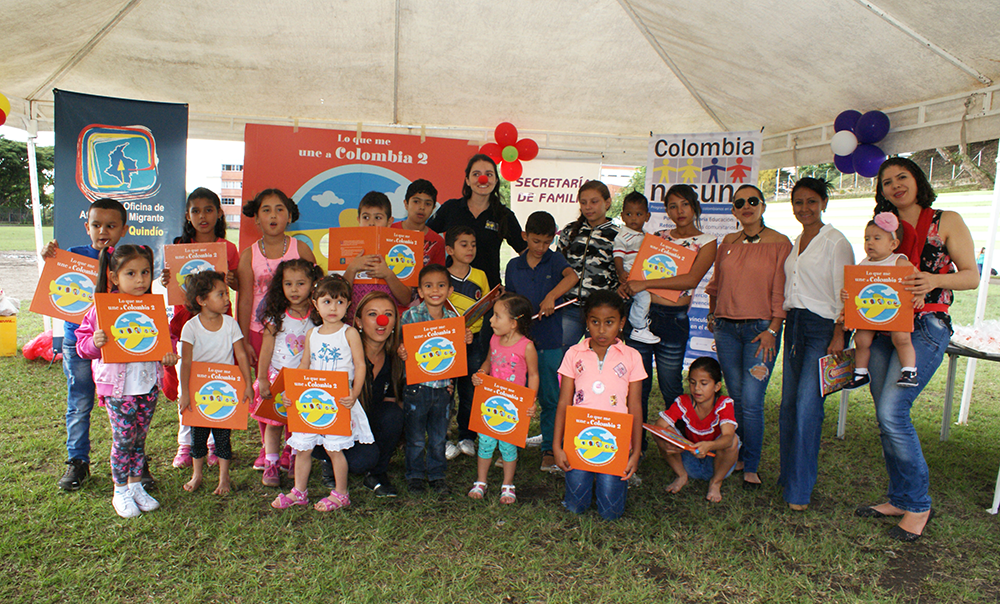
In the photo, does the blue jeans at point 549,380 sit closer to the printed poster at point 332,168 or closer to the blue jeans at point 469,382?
the blue jeans at point 469,382

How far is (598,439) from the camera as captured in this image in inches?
121

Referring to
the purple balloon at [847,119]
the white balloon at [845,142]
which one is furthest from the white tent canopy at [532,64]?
Answer: the white balloon at [845,142]

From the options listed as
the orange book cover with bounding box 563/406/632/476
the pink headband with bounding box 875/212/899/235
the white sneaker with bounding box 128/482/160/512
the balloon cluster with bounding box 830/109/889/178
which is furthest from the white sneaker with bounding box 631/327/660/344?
the white sneaker with bounding box 128/482/160/512

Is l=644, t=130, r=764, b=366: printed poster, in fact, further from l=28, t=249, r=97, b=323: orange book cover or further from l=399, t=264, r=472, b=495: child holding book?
l=28, t=249, r=97, b=323: orange book cover

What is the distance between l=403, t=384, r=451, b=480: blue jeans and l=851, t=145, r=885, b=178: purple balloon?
3.62 meters

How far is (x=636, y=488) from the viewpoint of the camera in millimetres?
3674

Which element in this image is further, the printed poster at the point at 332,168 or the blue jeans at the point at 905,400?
the printed poster at the point at 332,168

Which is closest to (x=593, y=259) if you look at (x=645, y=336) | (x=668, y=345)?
(x=645, y=336)

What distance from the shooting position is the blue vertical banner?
5094 millimetres

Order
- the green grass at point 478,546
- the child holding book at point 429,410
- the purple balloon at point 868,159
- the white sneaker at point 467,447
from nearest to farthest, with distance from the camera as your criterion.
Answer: the green grass at point 478,546, the child holding book at point 429,410, the white sneaker at point 467,447, the purple balloon at point 868,159

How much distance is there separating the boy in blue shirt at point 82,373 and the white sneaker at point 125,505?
0.48 m

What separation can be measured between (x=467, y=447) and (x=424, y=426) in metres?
0.74

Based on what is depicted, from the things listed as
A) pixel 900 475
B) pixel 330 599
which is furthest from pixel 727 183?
pixel 330 599

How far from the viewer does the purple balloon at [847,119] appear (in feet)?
14.9
